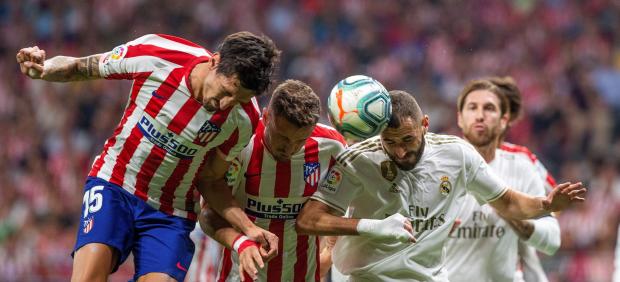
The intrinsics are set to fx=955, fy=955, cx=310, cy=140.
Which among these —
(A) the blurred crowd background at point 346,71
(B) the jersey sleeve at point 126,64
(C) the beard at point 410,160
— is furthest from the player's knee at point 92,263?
(A) the blurred crowd background at point 346,71

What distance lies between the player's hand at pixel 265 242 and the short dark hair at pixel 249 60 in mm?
684

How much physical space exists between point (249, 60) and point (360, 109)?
0.58 m

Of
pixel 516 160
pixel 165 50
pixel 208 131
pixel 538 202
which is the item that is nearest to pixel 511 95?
pixel 516 160

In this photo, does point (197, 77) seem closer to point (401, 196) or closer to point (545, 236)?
point (401, 196)

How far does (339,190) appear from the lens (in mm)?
5027

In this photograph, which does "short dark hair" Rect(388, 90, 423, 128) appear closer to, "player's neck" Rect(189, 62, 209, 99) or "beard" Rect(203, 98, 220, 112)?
"beard" Rect(203, 98, 220, 112)

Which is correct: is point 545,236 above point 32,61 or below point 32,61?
below

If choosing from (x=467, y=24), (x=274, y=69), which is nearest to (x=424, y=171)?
(x=274, y=69)

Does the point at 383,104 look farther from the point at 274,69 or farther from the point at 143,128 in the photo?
the point at 143,128

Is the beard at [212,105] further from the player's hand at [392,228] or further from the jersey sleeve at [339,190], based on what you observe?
the player's hand at [392,228]

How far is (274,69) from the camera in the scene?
188 inches

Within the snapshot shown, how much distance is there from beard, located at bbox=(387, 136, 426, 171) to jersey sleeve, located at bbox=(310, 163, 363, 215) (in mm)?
234

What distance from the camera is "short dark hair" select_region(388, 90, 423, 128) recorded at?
475 cm

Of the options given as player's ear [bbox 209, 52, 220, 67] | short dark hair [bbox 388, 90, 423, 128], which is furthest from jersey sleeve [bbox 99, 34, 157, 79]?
short dark hair [bbox 388, 90, 423, 128]
